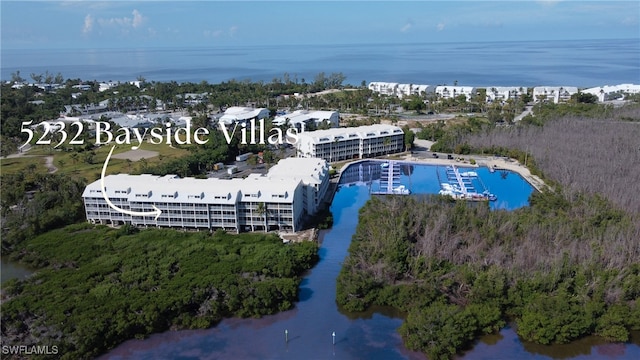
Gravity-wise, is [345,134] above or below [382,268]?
above

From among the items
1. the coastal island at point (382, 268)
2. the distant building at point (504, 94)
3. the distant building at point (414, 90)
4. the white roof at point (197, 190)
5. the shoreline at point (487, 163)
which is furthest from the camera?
the distant building at point (414, 90)

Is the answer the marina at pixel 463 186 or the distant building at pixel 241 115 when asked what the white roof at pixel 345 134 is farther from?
the distant building at pixel 241 115

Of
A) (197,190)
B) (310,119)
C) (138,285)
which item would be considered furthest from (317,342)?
(310,119)

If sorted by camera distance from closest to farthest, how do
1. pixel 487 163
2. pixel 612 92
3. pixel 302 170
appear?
pixel 302 170 < pixel 487 163 < pixel 612 92

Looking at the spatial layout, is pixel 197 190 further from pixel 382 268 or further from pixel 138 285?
pixel 382 268

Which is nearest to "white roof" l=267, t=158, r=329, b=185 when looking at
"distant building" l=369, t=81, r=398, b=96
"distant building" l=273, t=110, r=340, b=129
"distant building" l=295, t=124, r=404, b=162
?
"distant building" l=295, t=124, r=404, b=162

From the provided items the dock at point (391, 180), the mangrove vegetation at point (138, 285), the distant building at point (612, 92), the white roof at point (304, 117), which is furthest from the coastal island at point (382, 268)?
the distant building at point (612, 92)
